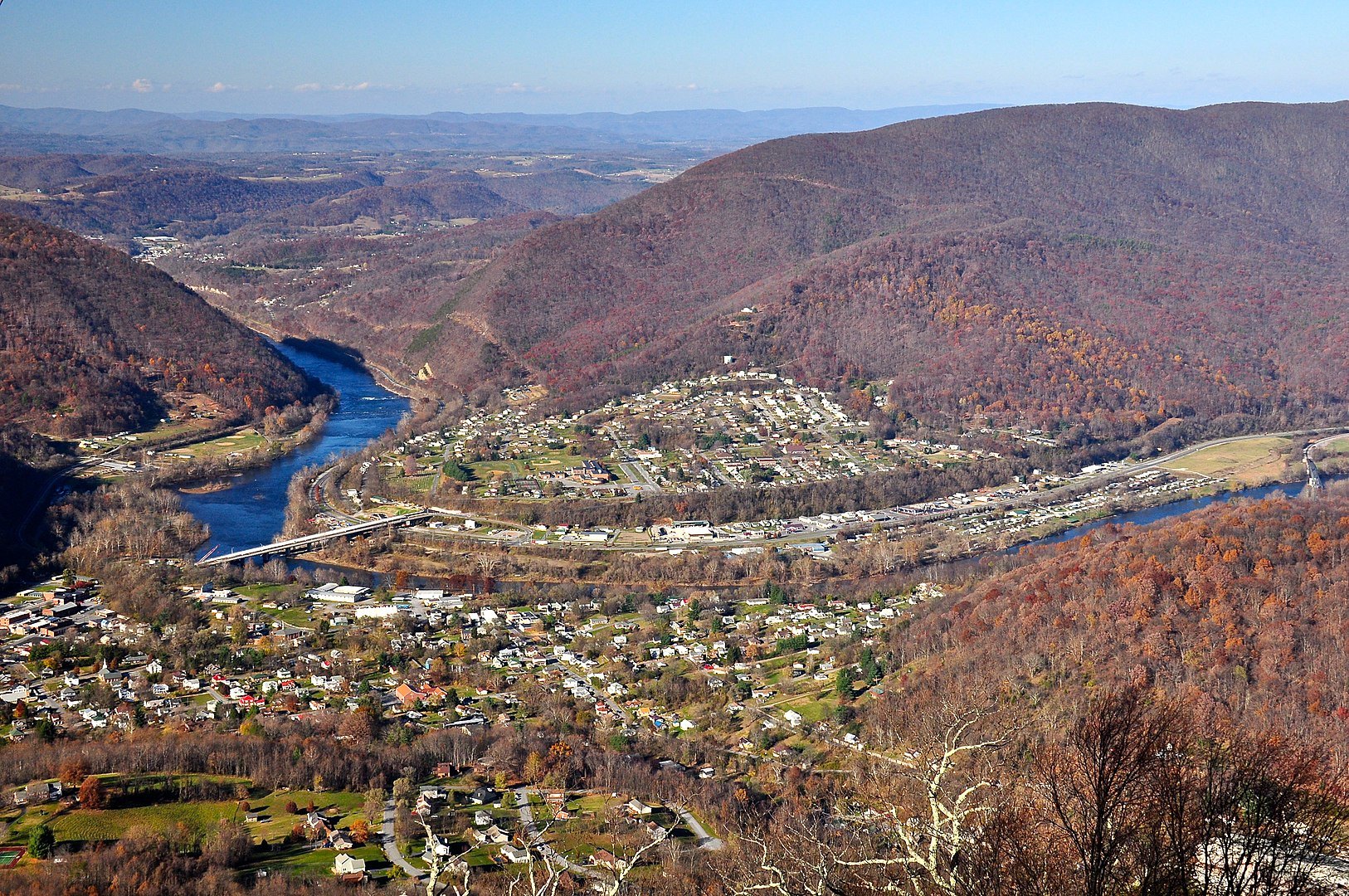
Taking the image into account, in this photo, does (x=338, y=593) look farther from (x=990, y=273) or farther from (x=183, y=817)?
(x=990, y=273)

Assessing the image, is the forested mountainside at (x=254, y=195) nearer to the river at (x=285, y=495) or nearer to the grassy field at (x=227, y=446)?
the river at (x=285, y=495)

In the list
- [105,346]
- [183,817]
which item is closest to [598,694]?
[183,817]

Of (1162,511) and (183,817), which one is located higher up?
(183,817)

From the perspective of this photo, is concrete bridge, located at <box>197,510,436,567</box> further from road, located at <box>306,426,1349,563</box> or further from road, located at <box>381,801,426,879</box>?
road, located at <box>381,801,426,879</box>

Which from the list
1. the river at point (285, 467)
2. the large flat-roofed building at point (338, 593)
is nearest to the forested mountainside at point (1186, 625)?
the large flat-roofed building at point (338, 593)

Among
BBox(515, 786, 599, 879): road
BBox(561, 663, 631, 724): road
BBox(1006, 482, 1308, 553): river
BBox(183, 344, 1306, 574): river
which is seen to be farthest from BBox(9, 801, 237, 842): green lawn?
BBox(1006, 482, 1308, 553): river

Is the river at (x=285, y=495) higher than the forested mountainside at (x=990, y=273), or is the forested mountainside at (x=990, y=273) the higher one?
the forested mountainside at (x=990, y=273)

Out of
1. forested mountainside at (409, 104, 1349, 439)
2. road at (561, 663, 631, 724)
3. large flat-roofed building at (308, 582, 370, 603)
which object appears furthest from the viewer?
forested mountainside at (409, 104, 1349, 439)
